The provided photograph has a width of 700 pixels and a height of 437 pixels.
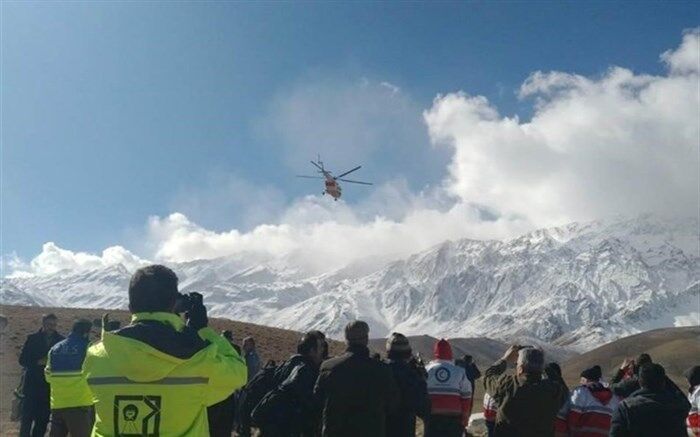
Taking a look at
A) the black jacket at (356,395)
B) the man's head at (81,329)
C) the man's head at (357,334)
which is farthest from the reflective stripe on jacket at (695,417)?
the man's head at (81,329)

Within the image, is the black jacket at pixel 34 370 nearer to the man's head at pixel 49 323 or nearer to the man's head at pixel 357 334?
the man's head at pixel 49 323

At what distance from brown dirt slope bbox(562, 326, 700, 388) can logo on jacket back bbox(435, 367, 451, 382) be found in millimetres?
106827

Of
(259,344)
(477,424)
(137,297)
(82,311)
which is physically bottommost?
(477,424)

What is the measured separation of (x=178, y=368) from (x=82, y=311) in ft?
153

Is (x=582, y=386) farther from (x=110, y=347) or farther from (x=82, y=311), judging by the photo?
(x=82, y=311)

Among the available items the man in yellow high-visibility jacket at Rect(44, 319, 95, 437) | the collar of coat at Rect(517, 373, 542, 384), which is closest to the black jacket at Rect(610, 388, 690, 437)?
the collar of coat at Rect(517, 373, 542, 384)

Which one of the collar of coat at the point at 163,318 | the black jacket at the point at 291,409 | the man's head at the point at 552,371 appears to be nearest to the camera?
the collar of coat at the point at 163,318

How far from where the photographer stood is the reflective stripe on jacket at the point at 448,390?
934 centimetres

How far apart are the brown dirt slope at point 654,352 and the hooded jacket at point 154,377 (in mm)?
112198

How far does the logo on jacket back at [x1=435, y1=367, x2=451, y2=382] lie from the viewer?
9.48m

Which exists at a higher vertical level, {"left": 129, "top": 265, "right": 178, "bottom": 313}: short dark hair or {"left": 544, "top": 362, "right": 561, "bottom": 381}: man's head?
{"left": 129, "top": 265, "right": 178, "bottom": 313}: short dark hair

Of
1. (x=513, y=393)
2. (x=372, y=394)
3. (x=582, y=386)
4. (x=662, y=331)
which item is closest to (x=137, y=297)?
(x=372, y=394)

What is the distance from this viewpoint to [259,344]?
44.3m

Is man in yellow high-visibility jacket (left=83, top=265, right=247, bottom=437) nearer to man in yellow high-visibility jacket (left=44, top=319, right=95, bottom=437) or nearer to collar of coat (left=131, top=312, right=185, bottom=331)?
collar of coat (left=131, top=312, right=185, bottom=331)
